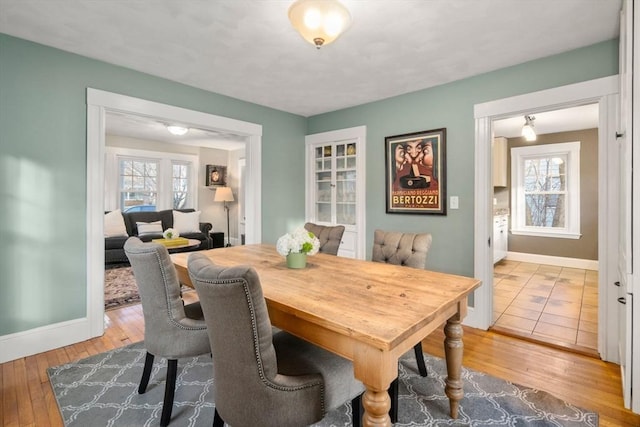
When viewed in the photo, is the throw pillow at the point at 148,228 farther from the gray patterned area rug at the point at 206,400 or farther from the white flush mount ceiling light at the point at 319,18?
the white flush mount ceiling light at the point at 319,18

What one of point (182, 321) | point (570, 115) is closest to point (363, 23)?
point (182, 321)

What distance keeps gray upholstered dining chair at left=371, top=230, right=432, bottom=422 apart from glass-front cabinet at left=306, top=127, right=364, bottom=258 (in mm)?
1523

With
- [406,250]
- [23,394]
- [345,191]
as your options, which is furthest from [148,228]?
[406,250]

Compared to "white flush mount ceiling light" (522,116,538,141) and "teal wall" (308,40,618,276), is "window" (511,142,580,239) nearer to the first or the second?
"white flush mount ceiling light" (522,116,538,141)

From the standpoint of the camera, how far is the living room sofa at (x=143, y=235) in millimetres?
5176

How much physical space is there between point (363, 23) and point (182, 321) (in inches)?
84.0

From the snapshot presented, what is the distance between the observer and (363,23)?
2.13 m

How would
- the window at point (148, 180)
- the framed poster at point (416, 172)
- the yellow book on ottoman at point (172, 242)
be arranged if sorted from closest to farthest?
1. the framed poster at point (416, 172)
2. the yellow book on ottoman at point (172, 242)
3. the window at point (148, 180)

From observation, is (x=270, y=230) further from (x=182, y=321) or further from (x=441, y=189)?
(x=182, y=321)

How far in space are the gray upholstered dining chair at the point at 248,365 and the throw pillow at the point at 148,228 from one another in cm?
521

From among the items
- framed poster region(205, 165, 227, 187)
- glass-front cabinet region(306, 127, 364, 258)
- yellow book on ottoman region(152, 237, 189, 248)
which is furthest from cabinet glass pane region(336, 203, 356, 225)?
framed poster region(205, 165, 227, 187)

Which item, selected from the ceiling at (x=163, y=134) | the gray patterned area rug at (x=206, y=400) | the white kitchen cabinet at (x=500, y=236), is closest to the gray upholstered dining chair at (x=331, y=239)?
the gray patterned area rug at (x=206, y=400)

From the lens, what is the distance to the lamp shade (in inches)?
278

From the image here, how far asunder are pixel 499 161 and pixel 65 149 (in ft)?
20.2
